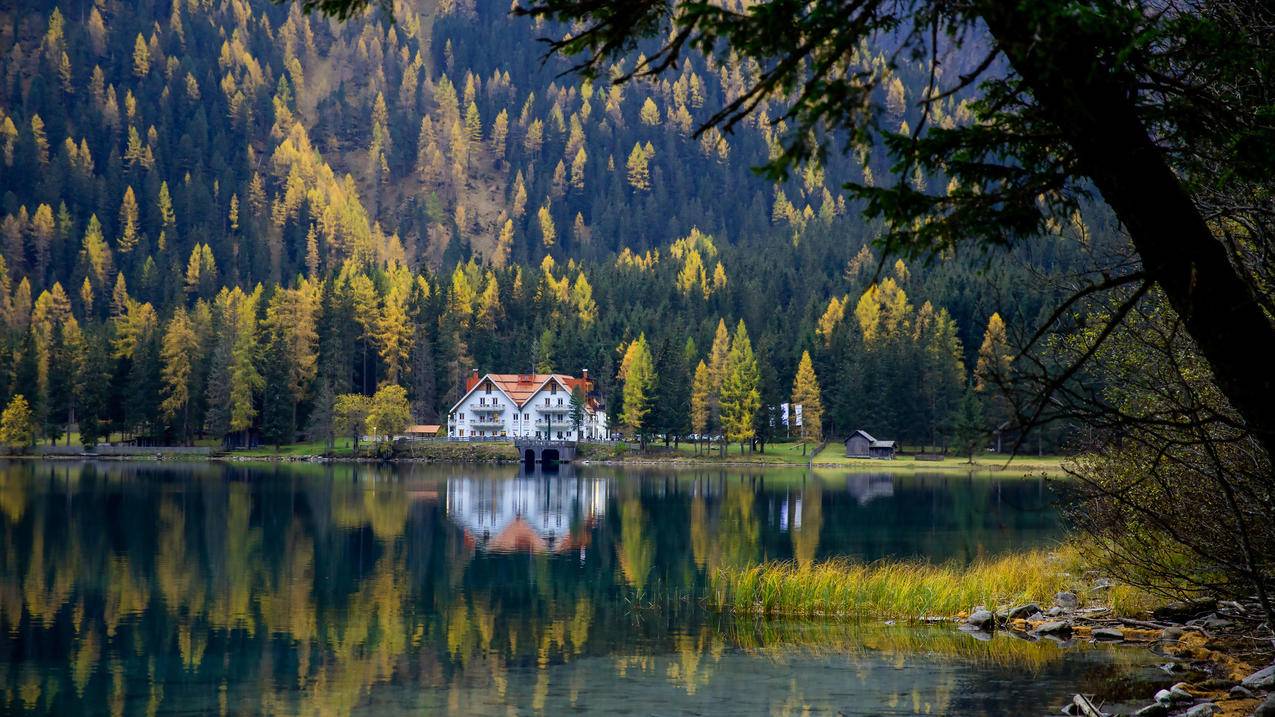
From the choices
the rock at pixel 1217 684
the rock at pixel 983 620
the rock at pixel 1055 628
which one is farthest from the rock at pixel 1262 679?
the rock at pixel 983 620

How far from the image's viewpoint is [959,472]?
342ft

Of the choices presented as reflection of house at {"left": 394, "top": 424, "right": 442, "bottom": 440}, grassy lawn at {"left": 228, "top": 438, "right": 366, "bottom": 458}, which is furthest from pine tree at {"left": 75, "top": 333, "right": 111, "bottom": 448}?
reflection of house at {"left": 394, "top": 424, "right": 442, "bottom": 440}

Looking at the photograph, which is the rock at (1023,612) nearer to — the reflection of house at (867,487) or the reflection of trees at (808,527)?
the reflection of trees at (808,527)

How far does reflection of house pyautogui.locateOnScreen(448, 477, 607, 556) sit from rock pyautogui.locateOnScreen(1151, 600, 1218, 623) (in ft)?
82.2

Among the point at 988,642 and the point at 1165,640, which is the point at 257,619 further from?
the point at 1165,640

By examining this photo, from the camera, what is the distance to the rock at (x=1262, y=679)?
18594 mm

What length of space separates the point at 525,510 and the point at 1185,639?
48.1m

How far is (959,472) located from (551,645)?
81.1m

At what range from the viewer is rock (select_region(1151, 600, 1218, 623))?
25800 mm

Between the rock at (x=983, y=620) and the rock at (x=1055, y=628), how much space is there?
1.35 meters

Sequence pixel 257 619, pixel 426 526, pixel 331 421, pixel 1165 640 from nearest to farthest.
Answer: pixel 1165 640, pixel 257 619, pixel 426 526, pixel 331 421

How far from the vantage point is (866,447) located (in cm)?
11919

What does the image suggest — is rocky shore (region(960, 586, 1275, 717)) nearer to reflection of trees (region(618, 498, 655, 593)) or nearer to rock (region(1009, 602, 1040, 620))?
rock (region(1009, 602, 1040, 620))

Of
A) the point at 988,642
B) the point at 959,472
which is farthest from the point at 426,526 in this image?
the point at 959,472
